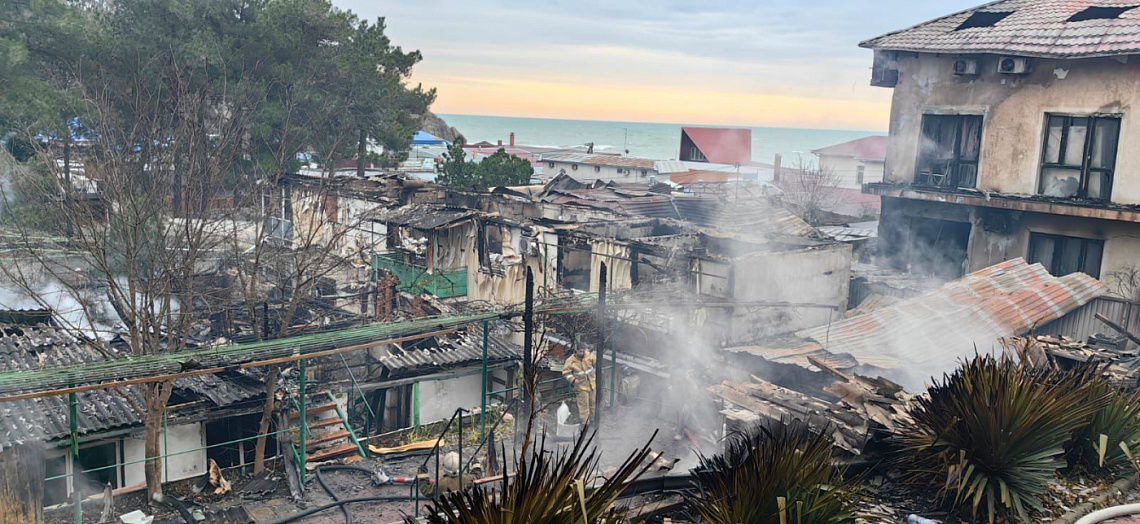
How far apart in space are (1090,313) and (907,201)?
685 centimetres

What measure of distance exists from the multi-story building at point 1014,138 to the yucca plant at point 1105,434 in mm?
12577

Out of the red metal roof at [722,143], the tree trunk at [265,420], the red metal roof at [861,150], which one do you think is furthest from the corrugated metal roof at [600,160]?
the tree trunk at [265,420]

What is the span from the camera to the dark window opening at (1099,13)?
19672 mm

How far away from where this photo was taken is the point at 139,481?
14266mm

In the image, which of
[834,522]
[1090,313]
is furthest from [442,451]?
[1090,313]

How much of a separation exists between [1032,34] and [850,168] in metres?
49.7

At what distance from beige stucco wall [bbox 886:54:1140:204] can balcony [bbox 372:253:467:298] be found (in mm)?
13302

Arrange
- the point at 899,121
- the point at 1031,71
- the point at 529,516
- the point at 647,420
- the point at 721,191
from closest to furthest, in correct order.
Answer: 1. the point at 529,516
2. the point at 647,420
3. the point at 1031,71
4. the point at 899,121
5. the point at 721,191

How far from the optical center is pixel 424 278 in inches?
1021

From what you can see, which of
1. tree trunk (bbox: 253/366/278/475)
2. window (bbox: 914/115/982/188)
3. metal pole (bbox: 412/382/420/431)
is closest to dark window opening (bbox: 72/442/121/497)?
tree trunk (bbox: 253/366/278/475)

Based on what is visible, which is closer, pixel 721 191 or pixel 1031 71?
pixel 1031 71

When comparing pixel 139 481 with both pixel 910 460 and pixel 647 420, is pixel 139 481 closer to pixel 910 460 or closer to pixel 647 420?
pixel 647 420

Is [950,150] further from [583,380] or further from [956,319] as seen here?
[583,380]

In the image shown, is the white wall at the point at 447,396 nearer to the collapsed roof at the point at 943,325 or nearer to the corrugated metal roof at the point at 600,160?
the collapsed roof at the point at 943,325
